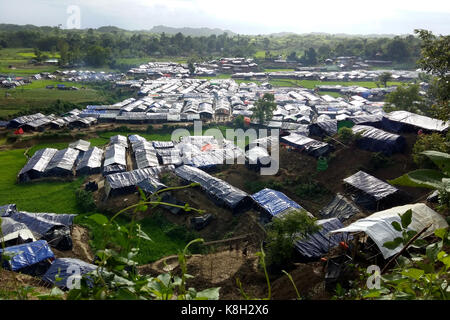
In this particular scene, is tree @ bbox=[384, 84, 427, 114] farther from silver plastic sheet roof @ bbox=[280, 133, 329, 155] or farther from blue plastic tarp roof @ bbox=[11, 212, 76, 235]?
blue plastic tarp roof @ bbox=[11, 212, 76, 235]

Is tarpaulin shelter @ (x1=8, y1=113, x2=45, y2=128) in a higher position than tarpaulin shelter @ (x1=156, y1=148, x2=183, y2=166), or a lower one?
higher

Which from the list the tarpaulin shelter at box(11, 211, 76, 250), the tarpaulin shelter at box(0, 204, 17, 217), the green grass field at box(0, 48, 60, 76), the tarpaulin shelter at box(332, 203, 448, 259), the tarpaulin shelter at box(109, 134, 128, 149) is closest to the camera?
the tarpaulin shelter at box(332, 203, 448, 259)

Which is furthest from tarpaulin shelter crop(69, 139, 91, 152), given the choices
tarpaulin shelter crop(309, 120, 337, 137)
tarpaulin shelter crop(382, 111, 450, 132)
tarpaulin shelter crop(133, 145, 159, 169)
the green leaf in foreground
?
the green leaf in foreground

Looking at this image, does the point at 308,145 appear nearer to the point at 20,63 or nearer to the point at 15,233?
the point at 15,233

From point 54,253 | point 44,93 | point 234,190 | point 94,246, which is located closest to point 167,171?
point 234,190

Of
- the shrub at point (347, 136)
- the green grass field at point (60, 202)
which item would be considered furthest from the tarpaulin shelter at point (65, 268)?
the shrub at point (347, 136)

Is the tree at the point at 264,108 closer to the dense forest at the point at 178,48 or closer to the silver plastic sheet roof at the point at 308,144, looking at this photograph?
the silver plastic sheet roof at the point at 308,144
